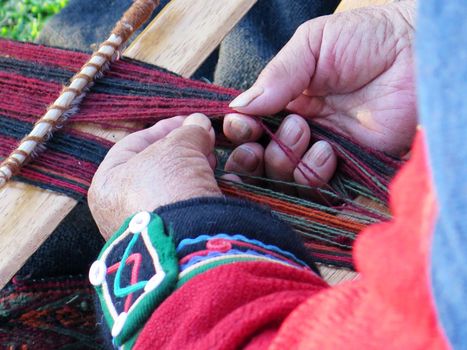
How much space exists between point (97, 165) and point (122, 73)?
0.71 ft

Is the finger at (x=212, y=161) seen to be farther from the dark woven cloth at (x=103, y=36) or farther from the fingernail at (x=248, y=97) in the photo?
the dark woven cloth at (x=103, y=36)

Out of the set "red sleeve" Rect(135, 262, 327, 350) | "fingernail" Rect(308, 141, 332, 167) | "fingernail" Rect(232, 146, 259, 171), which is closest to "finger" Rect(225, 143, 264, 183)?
"fingernail" Rect(232, 146, 259, 171)

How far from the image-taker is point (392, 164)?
3.71ft

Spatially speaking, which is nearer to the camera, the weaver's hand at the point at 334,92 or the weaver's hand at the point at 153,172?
the weaver's hand at the point at 153,172

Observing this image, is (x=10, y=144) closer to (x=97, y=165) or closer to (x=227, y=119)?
(x=97, y=165)

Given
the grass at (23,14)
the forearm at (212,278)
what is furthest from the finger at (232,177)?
the grass at (23,14)

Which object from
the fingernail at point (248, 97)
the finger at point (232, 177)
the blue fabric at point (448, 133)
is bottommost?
the finger at point (232, 177)

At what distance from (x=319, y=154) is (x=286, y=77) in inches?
6.1

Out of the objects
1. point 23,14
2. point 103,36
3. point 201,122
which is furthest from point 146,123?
point 23,14

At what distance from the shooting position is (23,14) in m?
2.62

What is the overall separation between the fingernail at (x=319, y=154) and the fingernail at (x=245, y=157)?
107 mm

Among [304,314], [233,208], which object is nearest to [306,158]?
[233,208]

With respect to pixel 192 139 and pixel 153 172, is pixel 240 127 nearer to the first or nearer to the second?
pixel 192 139

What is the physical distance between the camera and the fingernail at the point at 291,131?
3.75 ft
